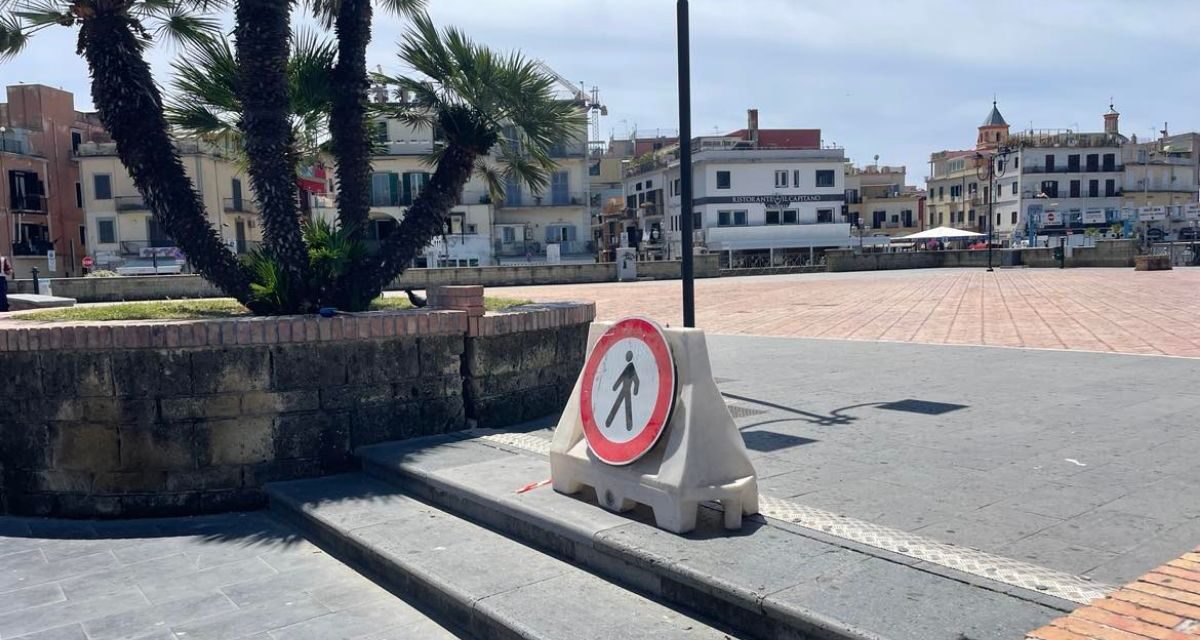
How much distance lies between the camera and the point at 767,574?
11.2ft

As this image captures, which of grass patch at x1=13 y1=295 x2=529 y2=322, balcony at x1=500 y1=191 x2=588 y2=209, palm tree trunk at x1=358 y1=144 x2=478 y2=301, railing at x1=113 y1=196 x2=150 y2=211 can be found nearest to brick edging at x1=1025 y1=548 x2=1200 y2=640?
grass patch at x1=13 y1=295 x2=529 y2=322

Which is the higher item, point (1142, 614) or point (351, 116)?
point (351, 116)

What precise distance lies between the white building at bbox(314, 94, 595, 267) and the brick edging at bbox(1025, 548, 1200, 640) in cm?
4748

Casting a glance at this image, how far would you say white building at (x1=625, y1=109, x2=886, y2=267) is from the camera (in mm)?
63156

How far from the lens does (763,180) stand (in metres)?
64.3

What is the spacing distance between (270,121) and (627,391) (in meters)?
4.43

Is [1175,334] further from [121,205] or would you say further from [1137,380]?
[121,205]

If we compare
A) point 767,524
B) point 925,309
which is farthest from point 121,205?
point 767,524

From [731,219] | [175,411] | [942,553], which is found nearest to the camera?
[942,553]

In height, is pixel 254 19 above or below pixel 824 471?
above

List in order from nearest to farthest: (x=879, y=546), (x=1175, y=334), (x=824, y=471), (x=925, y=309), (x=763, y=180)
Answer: (x=879, y=546), (x=824, y=471), (x=1175, y=334), (x=925, y=309), (x=763, y=180)

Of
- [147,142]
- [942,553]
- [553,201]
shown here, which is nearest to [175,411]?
[147,142]

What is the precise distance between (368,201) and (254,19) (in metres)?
2.02

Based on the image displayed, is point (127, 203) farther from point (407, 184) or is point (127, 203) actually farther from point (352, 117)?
point (352, 117)
